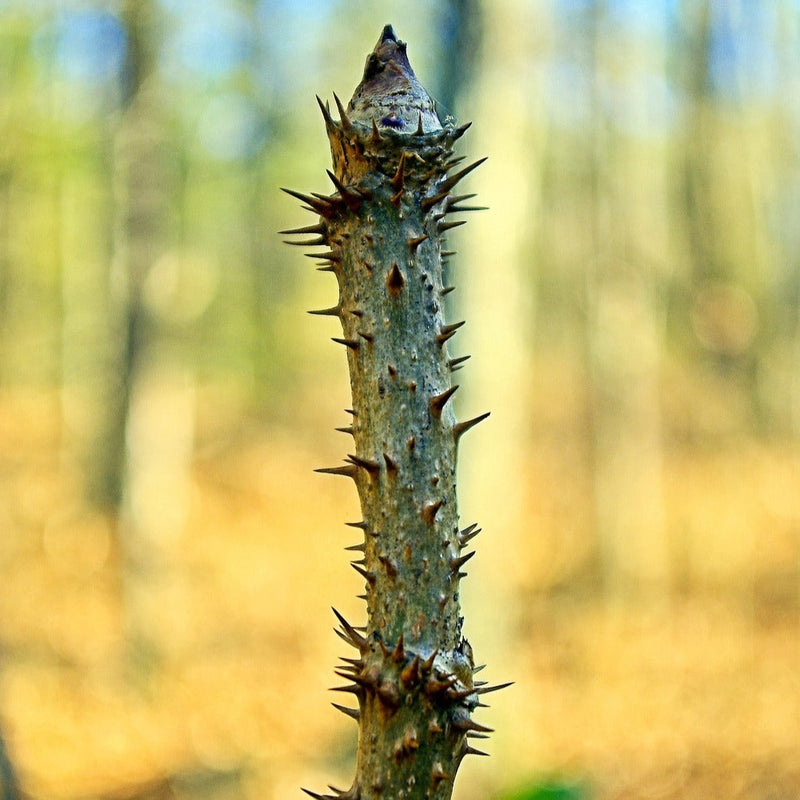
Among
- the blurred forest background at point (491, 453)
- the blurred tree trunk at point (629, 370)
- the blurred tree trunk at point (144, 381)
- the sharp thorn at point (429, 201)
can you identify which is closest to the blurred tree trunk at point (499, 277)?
the blurred forest background at point (491, 453)

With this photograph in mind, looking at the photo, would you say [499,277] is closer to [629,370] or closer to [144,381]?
[144,381]

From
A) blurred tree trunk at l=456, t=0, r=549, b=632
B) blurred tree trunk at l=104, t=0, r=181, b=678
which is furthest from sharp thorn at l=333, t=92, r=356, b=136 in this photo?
blurred tree trunk at l=104, t=0, r=181, b=678

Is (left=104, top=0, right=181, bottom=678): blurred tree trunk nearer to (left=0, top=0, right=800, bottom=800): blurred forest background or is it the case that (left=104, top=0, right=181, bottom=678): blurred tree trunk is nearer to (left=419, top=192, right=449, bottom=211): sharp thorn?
(left=0, top=0, right=800, bottom=800): blurred forest background

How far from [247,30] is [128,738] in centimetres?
1345

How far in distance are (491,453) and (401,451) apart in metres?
4.75

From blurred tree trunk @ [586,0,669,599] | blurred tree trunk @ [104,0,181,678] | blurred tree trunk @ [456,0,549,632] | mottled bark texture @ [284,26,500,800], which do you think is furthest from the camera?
blurred tree trunk @ [586,0,669,599]

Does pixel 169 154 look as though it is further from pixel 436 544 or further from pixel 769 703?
pixel 436 544

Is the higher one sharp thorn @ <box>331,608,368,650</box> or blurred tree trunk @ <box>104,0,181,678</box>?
blurred tree trunk @ <box>104,0,181,678</box>

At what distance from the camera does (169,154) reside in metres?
11.1

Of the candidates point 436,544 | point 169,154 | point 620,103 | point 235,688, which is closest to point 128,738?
point 235,688

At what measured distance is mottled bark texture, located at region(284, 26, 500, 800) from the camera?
1.07 metres

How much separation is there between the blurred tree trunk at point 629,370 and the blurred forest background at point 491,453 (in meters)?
0.06

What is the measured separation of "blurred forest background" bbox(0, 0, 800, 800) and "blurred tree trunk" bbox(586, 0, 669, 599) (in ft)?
0.19

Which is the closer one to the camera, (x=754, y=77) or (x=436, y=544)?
(x=436, y=544)
